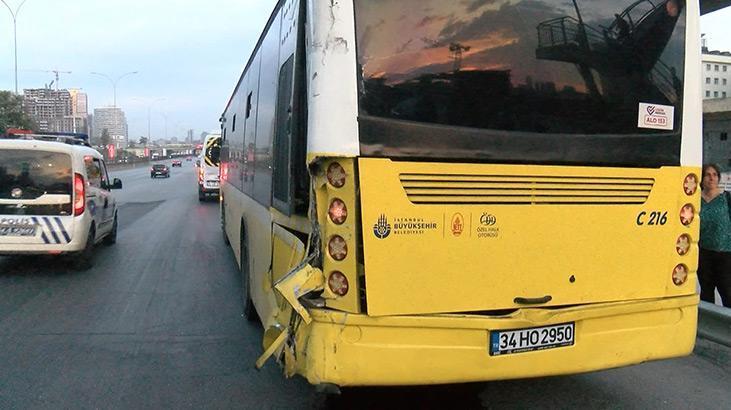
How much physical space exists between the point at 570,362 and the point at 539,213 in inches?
36.4

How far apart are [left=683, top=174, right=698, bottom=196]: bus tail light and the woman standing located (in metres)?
1.82

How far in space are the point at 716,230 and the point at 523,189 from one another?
303 centimetres

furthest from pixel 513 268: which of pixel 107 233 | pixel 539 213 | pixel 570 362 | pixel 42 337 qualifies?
pixel 107 233

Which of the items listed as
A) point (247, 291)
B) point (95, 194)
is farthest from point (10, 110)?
point (247, 291)

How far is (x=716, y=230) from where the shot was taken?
5652 mm

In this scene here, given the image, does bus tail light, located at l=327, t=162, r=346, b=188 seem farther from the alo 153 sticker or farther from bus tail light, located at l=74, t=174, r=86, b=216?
bus tail light, located at l=74, t=174, r=86, b=216

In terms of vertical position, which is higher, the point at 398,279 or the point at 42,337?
the point at 398,279

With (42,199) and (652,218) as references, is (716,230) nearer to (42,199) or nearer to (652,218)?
(652,218)

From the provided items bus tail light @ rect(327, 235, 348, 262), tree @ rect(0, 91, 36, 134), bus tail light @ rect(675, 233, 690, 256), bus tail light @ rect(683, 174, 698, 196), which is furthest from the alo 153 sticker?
tree @ rect(0, 91, 36, 134)

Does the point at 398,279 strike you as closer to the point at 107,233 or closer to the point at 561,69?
the point at 561,69

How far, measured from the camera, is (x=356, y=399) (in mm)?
4504

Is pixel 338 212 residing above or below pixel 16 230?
above

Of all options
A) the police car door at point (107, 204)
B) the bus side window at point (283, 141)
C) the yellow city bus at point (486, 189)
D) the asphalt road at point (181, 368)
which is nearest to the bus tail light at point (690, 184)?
the yellow city bus at point (486, 189)

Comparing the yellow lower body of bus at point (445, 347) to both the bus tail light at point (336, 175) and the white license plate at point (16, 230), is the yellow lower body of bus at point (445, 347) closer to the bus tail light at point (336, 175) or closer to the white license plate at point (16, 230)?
the bus tail light at point (336, 175)
